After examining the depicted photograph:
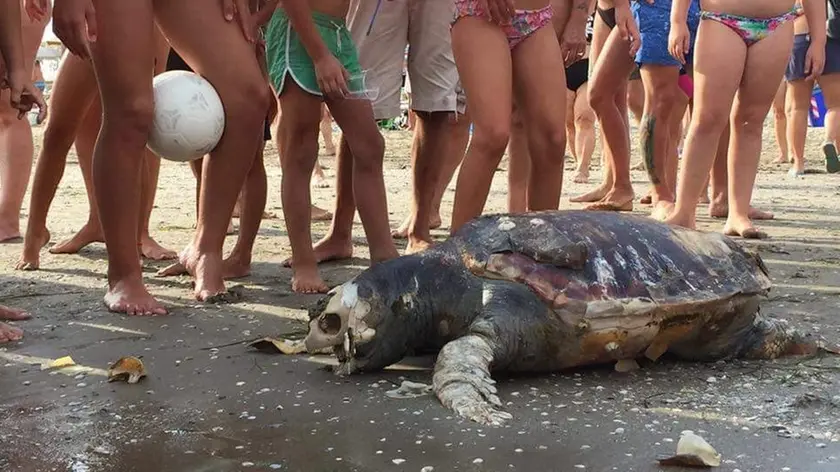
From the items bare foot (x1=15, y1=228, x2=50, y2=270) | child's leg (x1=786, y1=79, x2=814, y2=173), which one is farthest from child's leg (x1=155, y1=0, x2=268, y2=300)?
child's leg (x1=786, y1=79, x2=814, y2=173)

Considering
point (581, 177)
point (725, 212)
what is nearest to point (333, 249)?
Answer: point (725, 212)

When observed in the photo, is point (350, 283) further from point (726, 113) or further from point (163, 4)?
point (726, 113)

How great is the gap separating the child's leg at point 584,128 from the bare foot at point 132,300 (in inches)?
241

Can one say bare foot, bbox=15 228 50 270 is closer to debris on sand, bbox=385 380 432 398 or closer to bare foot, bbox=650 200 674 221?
debris on sand, bbox=385 380 432 398

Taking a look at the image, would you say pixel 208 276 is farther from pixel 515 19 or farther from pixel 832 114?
pixel 832 114

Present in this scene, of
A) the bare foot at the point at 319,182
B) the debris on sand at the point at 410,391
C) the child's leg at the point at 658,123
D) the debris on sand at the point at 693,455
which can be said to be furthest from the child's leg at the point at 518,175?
the bare foot at the point at 319,182

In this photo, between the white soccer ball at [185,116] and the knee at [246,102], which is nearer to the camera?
the white soccer ball at [185,116]

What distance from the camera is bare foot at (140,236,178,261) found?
490 centimetres

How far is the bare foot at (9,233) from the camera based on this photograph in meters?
5.44

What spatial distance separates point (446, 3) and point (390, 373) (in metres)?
2.38

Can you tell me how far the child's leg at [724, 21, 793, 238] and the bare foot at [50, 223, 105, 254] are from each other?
3635 millimetres

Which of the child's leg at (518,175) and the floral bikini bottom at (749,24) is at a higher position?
the floral bikini bottom at (749,24)

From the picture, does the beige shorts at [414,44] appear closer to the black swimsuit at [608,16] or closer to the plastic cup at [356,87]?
the plastic cup at [356,87]

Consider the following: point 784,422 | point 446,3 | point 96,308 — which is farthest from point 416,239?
point 784,422
